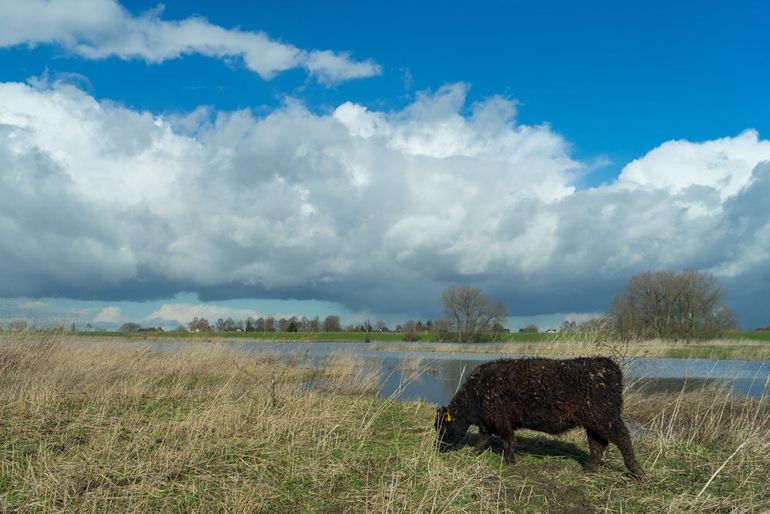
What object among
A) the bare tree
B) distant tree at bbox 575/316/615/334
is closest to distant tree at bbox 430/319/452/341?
the bare tree

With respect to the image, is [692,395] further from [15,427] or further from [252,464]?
[15,427]

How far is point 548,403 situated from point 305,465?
3.42 meters

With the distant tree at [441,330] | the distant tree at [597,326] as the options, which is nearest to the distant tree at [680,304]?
the distant tree at [441,330]

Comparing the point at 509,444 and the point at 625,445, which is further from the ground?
the point at 625,445

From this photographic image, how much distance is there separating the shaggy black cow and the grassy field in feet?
1.39

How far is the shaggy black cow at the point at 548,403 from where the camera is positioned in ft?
23.5

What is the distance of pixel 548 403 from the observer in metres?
7.38

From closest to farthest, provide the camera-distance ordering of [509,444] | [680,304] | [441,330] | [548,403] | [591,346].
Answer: [548,403], [509,444], [591,346], [680,304], [441,330]

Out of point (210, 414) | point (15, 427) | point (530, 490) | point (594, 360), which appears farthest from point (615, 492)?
point (15, 427)

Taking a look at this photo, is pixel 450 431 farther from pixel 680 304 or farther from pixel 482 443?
pixel 680 304

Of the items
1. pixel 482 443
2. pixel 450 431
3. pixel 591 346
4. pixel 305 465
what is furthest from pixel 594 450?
pixel 591 346

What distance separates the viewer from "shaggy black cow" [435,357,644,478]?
23.5ft

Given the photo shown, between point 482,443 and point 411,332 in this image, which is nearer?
point 482,443

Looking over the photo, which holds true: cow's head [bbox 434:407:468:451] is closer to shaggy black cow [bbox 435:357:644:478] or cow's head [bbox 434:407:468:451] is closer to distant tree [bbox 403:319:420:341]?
shaggy black cow [bbox 435:357:644:478]
